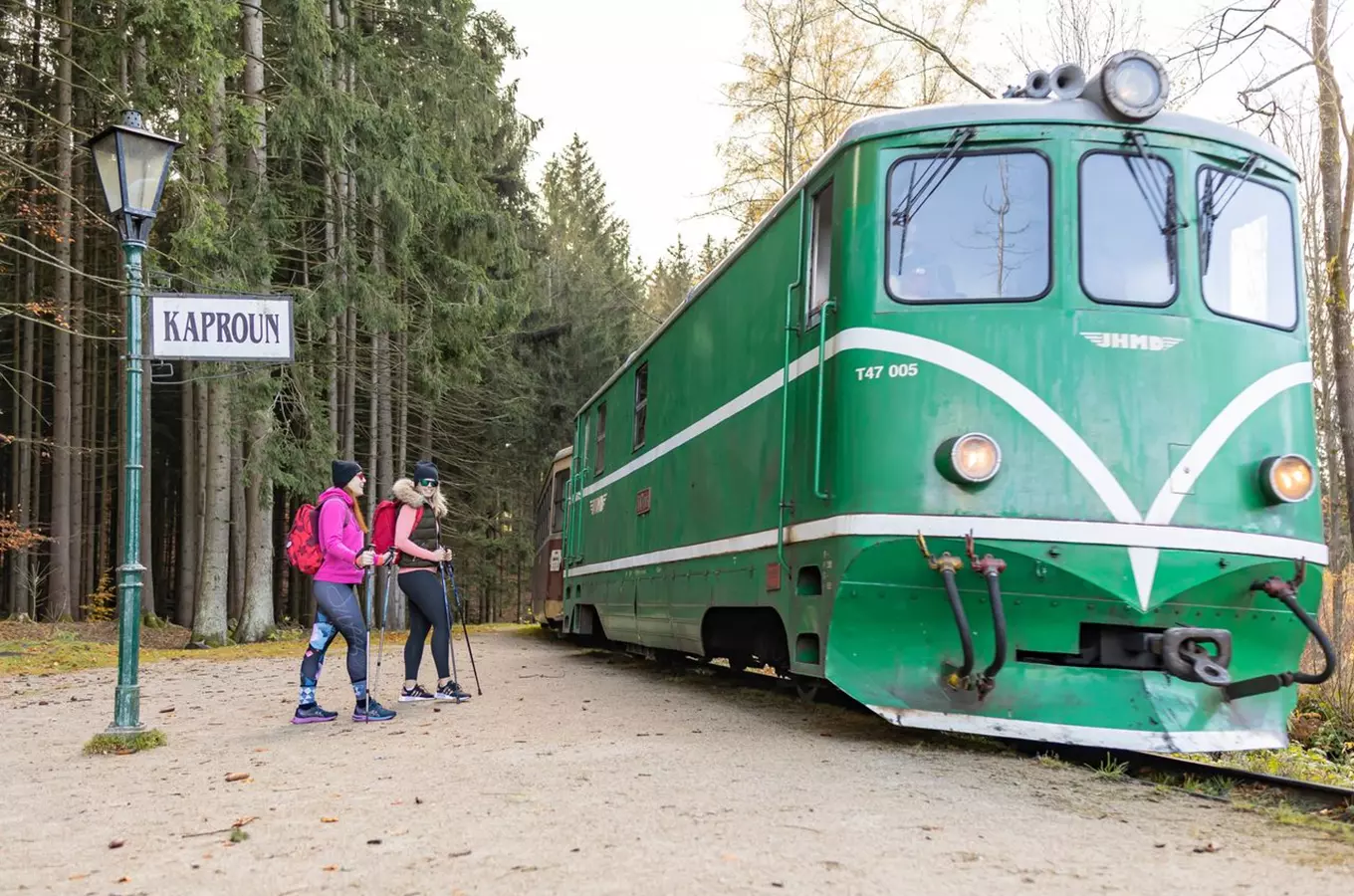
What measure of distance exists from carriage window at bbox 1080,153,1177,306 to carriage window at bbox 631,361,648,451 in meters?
5.45

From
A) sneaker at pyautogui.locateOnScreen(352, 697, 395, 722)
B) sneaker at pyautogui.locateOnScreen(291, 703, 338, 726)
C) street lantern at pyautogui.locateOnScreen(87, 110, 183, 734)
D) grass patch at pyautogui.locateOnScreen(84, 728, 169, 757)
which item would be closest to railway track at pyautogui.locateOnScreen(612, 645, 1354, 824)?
sneaker at pyautogui.locateOnScreen(352, 697, 395, 722)

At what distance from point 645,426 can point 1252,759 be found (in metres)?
5.62

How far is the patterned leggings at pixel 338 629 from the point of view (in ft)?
24.2

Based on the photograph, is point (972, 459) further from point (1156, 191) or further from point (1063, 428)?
point (1156, 191)

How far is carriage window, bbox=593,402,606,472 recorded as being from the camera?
13.0m

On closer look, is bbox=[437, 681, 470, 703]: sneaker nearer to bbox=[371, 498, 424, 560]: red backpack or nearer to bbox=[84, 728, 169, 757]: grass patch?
bbox=[371, 498, 424, 560]: red backpack

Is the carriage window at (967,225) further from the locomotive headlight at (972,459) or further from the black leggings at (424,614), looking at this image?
the black leggings at (424,614)

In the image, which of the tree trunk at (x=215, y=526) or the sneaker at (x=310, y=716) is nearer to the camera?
the sneaker at (x=310, y=716)

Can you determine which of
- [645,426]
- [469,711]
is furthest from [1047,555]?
[645,426]

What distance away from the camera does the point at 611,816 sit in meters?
4.63

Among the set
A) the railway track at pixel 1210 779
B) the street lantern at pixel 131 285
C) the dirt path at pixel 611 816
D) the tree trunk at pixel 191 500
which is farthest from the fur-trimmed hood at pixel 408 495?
the tree trunk at pixel 191 500

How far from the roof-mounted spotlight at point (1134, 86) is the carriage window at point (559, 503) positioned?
11123 mm

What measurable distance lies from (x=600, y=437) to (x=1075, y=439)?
803cm

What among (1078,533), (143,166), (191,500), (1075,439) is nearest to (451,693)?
(143,166)
